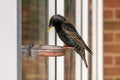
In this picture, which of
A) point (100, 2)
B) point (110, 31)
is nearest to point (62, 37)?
point (100, 2)

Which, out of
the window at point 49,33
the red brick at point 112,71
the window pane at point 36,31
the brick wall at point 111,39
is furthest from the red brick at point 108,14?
the window pane at point 36,31

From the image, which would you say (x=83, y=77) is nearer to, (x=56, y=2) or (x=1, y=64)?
(x=56, y=2)

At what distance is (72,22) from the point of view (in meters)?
1.20

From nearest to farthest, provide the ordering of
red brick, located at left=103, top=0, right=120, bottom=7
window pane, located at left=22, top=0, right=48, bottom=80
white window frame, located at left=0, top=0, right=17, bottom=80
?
white window frame, located at left=0, top=0, right=17, bottom=80, window pane, located at left=22, top=0, right=48, bottom=80, red brick, located at left=103, top=0, right=120, bottom=7

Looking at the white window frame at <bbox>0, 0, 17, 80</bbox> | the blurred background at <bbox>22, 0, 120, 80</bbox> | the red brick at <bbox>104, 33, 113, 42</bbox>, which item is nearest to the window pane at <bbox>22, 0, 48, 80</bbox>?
the blurred background at <bbox>22, 0, 120, 80</bbox>

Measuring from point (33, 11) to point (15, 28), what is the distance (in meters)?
0.57

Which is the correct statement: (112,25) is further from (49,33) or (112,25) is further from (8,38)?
(8,38)

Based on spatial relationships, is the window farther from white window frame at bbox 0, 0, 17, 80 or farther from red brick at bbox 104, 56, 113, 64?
red brick at bbox 104, 56, 113, 64

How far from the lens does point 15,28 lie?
0.31 metres

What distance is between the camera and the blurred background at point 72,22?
0.80 m

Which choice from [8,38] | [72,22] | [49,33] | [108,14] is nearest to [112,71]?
[108,14]

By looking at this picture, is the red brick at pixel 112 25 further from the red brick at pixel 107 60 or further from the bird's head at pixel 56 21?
the bird's head at pixel 56 21

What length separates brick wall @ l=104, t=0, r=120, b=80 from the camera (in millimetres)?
1887

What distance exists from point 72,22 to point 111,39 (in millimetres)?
747
